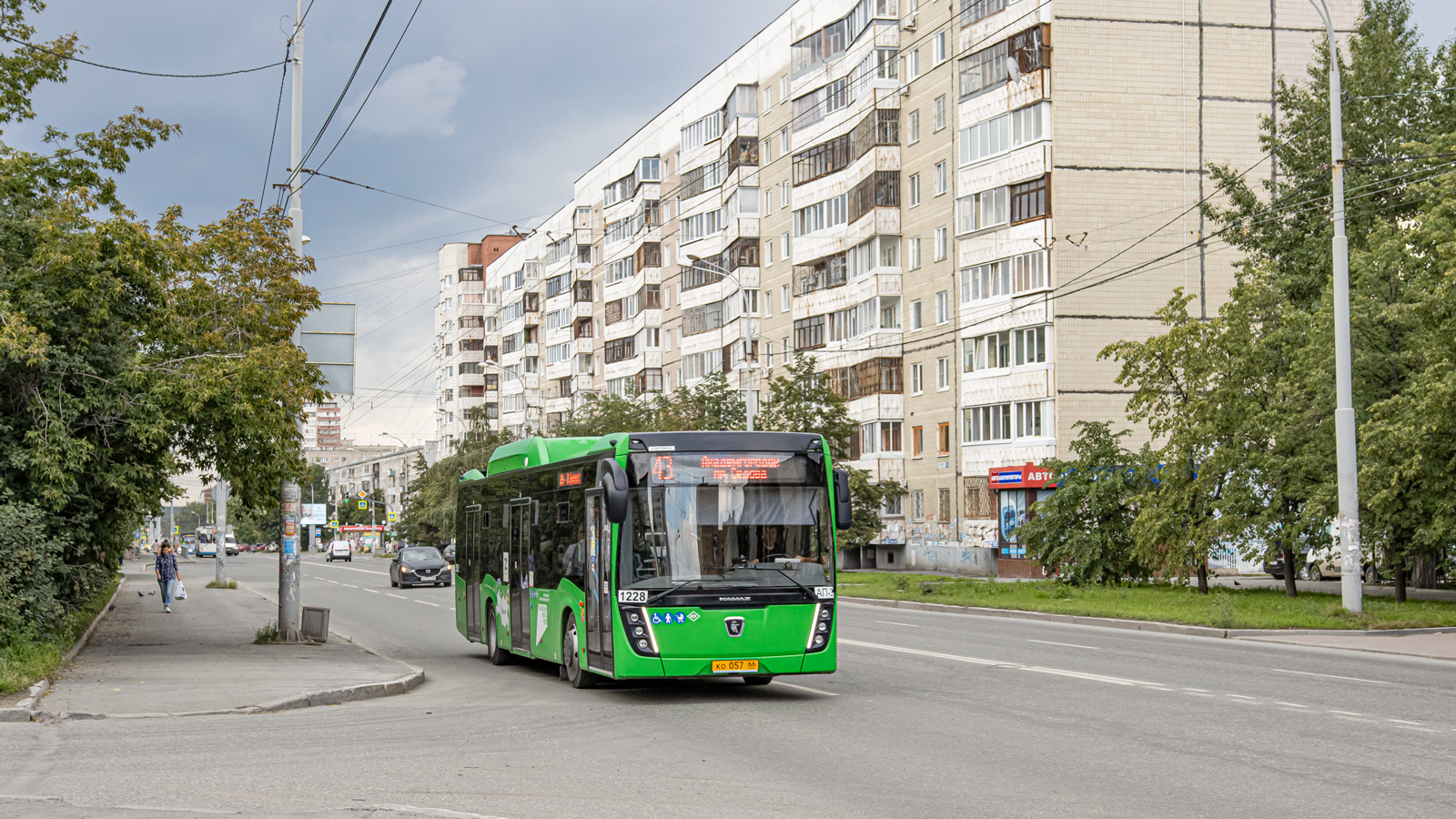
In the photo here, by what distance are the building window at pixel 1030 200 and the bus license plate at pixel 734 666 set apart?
39.3 metres

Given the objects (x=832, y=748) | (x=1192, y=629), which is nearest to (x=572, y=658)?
(x=832, y=748)

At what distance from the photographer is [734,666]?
14227mm

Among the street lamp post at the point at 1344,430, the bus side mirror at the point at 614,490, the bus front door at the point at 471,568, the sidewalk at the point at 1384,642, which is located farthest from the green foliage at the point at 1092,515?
the bus side mirror at the point at 614,490

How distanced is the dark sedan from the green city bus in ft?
117

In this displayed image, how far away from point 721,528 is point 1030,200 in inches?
1568

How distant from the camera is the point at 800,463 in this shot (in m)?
14.9

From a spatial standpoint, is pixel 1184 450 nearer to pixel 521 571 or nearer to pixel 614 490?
pixel 521 571

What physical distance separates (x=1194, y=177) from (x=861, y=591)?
22618 mm

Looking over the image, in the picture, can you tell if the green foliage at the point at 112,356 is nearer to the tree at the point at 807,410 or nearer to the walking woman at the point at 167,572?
the walking woman at the point at 167,572

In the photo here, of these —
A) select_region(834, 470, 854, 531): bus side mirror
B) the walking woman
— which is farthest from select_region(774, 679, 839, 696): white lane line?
the walking woman

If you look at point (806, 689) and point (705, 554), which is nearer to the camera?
point (705, 554)

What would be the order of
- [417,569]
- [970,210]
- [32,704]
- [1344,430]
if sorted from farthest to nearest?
[970,210] → [417,569] → [1344,430] → [32,704]

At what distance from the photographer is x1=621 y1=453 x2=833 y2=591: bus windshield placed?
14.3 m

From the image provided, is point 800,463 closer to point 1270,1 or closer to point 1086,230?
point 1086,230
